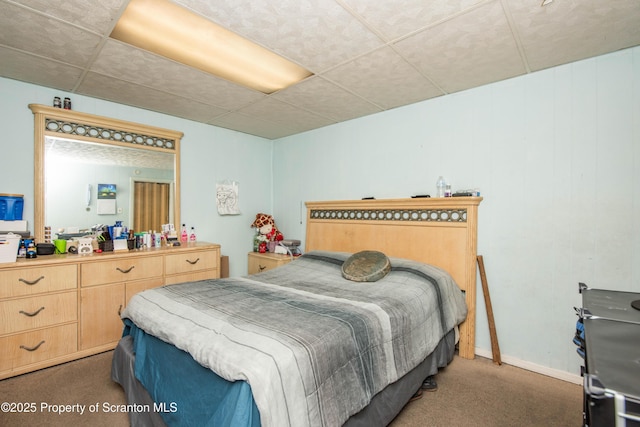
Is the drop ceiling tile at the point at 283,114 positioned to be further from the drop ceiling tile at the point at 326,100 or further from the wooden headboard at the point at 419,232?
the wooden headboard at the point at 419,232

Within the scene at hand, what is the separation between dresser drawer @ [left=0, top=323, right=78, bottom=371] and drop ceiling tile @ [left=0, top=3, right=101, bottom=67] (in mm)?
2113

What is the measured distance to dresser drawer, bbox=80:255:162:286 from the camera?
2.49 metres

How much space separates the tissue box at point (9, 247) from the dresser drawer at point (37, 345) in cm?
59

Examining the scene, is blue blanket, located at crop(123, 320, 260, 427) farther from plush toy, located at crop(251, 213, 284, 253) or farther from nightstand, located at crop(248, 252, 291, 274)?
plush toy, located at crop(251, 213, 284, 253)

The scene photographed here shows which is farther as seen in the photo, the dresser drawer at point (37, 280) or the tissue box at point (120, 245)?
A: the tissue box at point (120, 245)

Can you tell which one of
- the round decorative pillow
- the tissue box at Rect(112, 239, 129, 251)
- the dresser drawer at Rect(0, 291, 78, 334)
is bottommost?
the dresser drawer at Rect(0, 291, 78, 334)

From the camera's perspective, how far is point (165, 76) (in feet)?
7.98

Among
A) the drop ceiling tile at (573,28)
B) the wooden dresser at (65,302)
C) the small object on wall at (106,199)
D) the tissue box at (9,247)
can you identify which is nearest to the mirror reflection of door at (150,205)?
the small object on wall at (106,199)

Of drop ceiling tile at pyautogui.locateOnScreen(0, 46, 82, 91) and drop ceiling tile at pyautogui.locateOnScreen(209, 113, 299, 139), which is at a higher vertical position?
drop ceiling tile at pyautogui.locateOnScreen(0, 46, 82, 91)

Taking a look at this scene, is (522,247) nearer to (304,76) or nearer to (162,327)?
A: (304,76)

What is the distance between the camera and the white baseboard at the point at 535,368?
214 cm

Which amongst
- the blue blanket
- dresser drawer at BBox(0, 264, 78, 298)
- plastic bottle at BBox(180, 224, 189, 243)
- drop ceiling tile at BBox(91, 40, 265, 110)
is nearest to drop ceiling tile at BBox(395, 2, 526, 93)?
drop ceiling tile at BBox(91, 40, 265, 110)

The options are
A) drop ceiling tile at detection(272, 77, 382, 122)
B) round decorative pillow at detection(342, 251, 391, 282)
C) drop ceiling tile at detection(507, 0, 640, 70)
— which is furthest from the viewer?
drop ceiling tile at detection(272, 77, 382, 122)

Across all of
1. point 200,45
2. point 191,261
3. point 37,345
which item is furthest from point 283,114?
point 37,345
